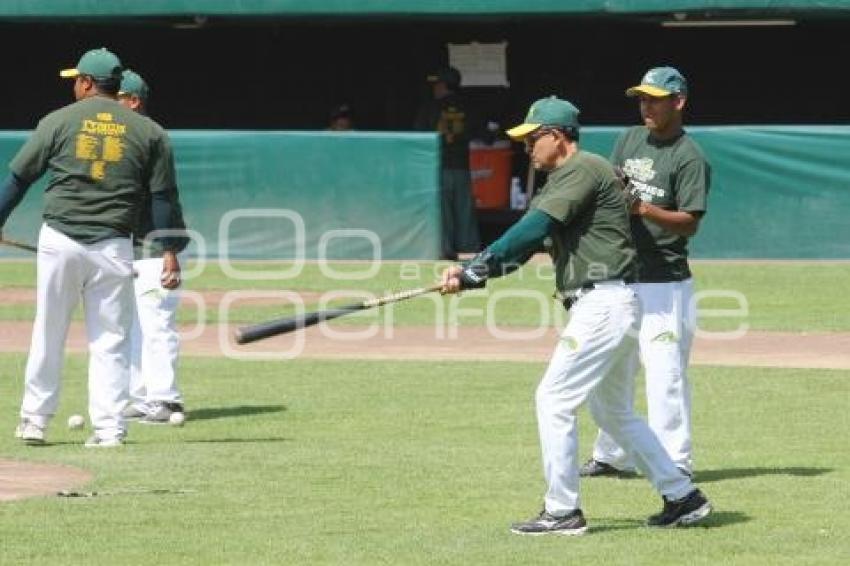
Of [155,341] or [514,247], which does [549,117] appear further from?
[155,341]

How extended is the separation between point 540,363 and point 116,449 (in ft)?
15.7

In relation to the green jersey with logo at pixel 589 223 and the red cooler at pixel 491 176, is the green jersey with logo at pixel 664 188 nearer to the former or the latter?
the green jersey with logo at pixel 589 223

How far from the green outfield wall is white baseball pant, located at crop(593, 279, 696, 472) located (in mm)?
12006

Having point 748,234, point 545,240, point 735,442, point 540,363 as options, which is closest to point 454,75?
point 748,234

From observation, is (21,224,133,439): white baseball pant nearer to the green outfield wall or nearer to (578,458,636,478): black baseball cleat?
(578,458,636,478): black baseball cleat

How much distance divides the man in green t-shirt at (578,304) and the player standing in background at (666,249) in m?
1.00

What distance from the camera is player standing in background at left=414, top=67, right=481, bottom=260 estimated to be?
22109 mm

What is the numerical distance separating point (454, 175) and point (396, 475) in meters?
12.5

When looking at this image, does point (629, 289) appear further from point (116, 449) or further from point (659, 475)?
point (116, 449)

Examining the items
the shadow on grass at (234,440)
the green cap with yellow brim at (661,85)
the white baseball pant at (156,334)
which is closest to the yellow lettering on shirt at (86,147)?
the white baseball pant at (156,334)

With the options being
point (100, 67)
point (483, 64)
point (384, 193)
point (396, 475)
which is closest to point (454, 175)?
point (384, 193)

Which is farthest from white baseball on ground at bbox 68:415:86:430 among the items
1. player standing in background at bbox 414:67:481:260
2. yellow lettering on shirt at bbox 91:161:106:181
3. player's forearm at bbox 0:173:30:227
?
player standing in background at bbox 414:67:481:260

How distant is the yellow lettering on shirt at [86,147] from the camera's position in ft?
34.7

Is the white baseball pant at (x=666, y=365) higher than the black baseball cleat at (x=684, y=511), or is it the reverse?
the white baseball pant at (x=666, y=365)
